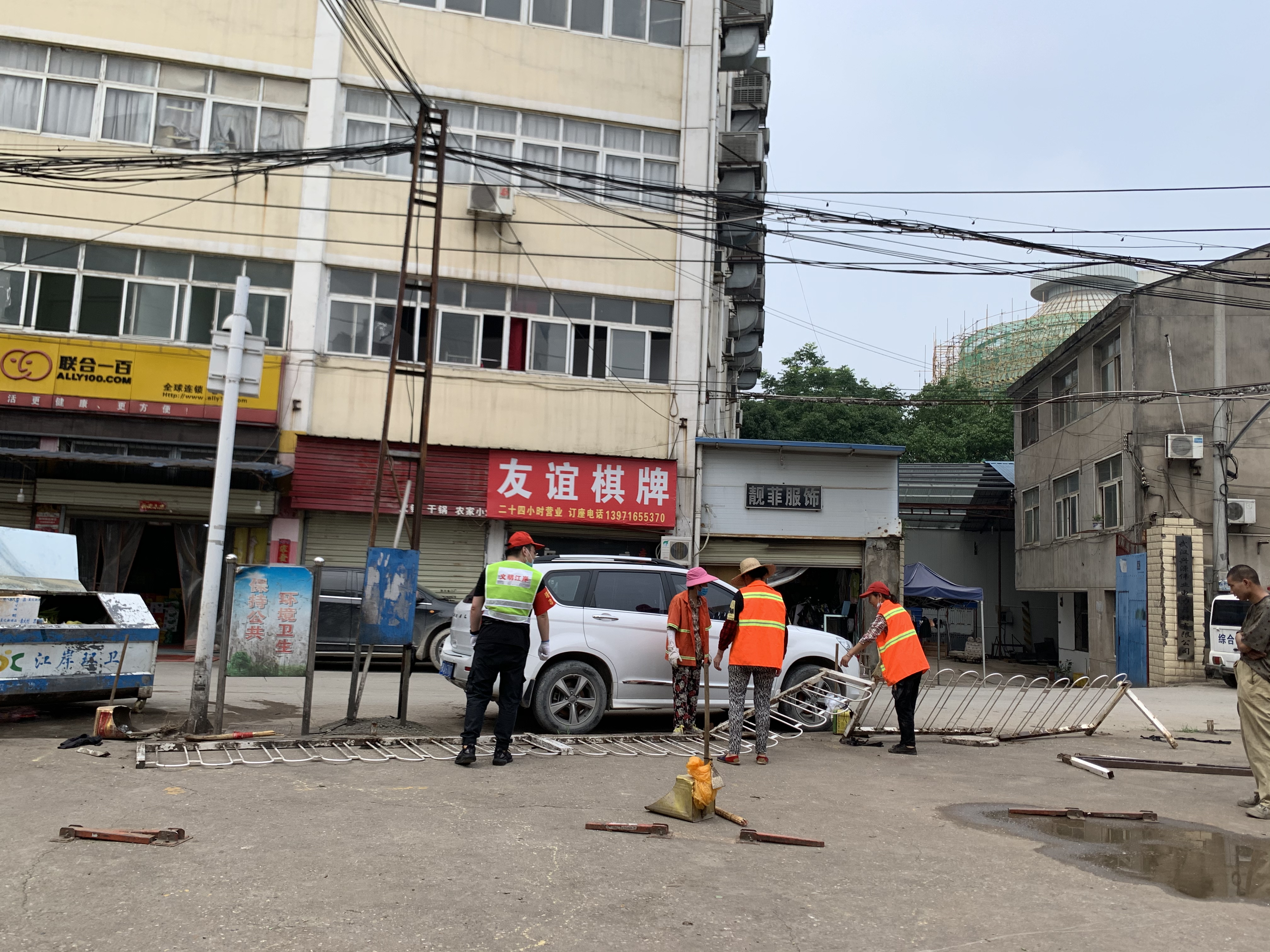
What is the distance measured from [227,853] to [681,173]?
17.6 metres

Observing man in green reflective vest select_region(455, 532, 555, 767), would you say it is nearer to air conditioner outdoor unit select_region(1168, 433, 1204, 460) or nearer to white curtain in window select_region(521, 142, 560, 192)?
white curtain in window select_region(521, 142, 560, 192)

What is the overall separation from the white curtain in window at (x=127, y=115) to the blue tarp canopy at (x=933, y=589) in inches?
742

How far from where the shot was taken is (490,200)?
64.2ft

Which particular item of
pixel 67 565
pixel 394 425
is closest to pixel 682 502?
pixel 394 425

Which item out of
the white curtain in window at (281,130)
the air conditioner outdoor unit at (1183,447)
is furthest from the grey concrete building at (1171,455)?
the white curtain in window at (281,130)

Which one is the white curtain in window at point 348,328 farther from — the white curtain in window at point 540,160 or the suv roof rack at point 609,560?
the suv roof rack at point 609,560

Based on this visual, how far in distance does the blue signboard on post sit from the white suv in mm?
606

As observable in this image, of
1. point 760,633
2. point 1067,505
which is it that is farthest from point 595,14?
point 1067,505

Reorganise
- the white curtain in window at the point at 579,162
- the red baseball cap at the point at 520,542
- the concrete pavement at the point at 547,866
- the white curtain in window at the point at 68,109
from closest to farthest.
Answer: the concrete pavement at the point at 547,866, the red baseball cap at the point at 520,542, the white curtain in window at the point at 68,109, the white curtain in window at the point at 579,162

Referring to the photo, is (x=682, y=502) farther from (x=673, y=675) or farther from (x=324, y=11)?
(x=324, y=11)

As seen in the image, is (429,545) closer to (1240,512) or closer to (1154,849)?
(1154,849)

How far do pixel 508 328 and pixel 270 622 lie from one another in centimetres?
1232

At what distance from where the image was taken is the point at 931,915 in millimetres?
4516

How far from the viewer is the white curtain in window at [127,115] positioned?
19359 millimetres
